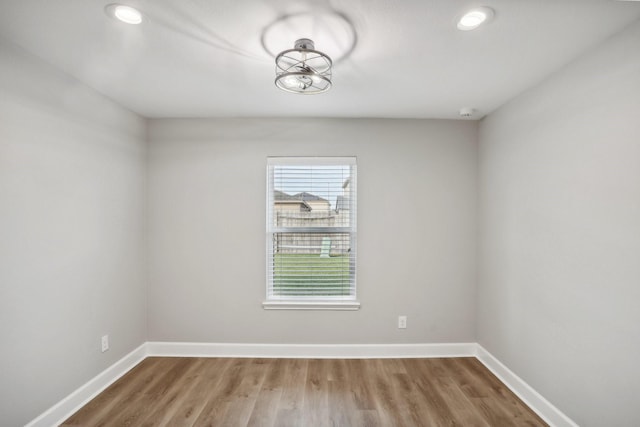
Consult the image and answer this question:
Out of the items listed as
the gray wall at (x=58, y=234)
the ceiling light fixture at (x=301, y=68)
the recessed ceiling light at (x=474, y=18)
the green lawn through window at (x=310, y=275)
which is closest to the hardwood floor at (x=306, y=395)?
the gray wall at (x=58, y=234)

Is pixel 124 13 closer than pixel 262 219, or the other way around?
pixel 124 13

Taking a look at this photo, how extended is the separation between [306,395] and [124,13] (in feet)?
9.25

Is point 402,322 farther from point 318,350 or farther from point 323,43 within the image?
point 323,43

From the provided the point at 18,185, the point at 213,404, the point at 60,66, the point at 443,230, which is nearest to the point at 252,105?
the point at 60,66

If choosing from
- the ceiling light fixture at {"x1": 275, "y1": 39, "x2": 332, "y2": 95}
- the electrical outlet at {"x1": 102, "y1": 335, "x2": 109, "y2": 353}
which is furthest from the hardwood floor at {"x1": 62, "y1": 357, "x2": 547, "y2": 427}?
the ceiling light fixture at {"x1": 275, "y1": 39, "x2": 332, "y2": 95}

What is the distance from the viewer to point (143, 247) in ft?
11.0

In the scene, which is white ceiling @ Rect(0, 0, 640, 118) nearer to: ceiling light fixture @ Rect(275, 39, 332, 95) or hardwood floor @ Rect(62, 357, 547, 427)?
ceiling light fixture @ Rect(275, 39, 332, 95)

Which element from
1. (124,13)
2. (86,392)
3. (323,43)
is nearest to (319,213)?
(323,43)

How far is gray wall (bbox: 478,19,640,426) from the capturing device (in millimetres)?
1737

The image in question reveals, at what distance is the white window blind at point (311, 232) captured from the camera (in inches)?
135

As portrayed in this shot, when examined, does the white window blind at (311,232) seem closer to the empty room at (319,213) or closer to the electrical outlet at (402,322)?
the empty room at (319,213)

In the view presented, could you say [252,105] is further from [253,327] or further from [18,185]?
[253,327]

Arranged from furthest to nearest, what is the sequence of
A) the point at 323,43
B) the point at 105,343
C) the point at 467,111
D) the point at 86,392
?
1. the point at 467,111
2. the point at 105,343
3. the point at 86,392
4. the point at 323,43

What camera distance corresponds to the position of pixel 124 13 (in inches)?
64.5
